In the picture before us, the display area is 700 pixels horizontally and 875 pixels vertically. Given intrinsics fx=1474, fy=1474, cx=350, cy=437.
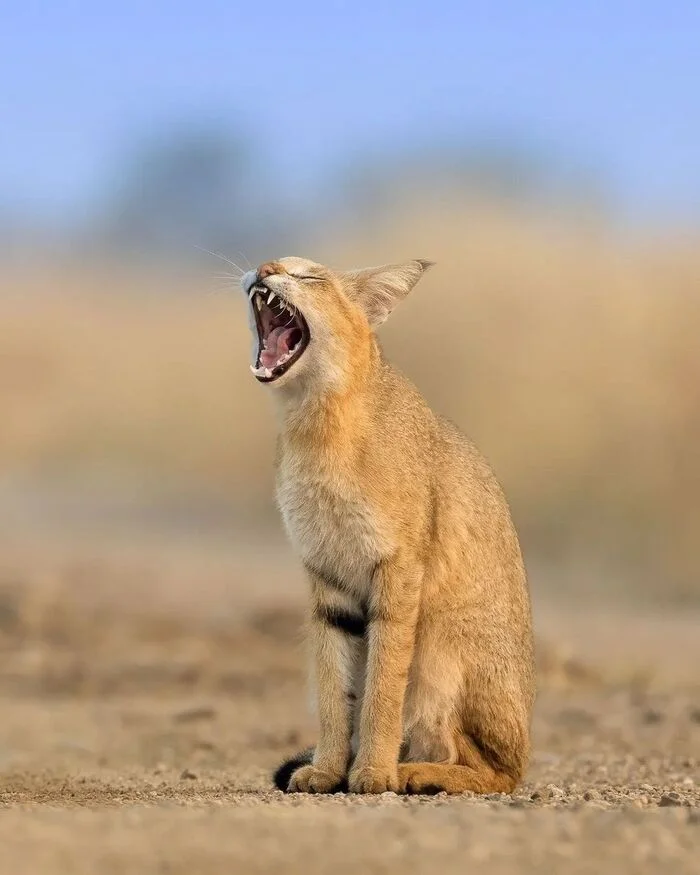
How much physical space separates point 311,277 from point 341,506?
48.3 inches

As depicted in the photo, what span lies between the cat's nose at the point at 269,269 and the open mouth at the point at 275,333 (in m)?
0.06

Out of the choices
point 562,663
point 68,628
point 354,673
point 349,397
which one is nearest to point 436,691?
point 354,673

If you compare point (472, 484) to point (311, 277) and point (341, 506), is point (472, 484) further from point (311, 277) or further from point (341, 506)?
point (311, 277)

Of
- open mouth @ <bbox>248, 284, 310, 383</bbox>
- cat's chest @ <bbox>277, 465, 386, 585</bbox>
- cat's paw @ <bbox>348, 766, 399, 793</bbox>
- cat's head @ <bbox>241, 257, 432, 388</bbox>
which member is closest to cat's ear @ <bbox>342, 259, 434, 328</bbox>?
cat's head @ <bbox>241, 257, 432, 388</bbox>

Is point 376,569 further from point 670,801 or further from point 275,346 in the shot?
point 670,801

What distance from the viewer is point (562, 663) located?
16422 millimetres

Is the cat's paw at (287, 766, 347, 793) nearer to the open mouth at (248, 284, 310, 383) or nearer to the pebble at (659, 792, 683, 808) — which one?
the pebble at (659, 792, 683, 808)

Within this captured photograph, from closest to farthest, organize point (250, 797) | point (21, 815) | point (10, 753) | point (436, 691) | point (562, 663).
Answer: point (21, 815) < point (250, 797) < point (436, 691) < point (10, 753) < point (562, 663)

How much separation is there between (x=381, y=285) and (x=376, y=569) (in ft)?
5.12

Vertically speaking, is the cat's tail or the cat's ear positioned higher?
the cat's ear

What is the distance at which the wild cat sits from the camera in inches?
293

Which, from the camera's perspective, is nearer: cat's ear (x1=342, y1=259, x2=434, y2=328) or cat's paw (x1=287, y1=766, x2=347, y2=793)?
cat's paw (x1=287, y1=766, x2=347, y2=793)

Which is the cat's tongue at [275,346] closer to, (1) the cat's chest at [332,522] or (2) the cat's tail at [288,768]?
(1) the cat's chest at [332,522]

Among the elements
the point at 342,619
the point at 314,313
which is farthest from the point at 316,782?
the point at 314,313
